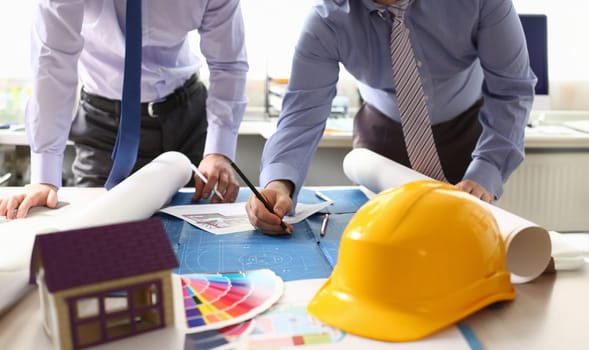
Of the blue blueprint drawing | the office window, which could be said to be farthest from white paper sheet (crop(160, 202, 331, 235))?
the office window

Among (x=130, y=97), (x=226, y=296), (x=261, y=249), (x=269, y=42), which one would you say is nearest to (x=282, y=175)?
(x=261, y=249)

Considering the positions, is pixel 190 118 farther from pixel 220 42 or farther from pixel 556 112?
pixel 556 112

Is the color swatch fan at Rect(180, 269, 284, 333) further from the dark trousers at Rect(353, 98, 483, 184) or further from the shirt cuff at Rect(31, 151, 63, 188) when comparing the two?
the dark trousers at Rect(353, 98, 483, 184)

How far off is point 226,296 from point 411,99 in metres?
0.79

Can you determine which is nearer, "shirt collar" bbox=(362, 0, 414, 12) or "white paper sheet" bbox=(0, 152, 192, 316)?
"white paper sheet" bbox=(0, 152, 192, 316)

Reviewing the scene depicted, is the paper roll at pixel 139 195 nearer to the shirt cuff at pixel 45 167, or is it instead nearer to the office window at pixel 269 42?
the shirt cuff at pixel 45 167

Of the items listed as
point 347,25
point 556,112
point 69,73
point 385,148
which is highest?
point 347,25

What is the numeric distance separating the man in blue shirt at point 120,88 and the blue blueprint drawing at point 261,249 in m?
0.32

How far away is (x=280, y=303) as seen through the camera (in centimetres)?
77

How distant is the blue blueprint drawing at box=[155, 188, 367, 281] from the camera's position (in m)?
0.94

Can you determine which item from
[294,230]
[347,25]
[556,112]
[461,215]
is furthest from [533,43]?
[461,215]

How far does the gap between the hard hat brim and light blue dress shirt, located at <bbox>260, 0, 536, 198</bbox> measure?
2.01 feet

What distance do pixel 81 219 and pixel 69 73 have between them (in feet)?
1.72

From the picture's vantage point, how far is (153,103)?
1749mm
